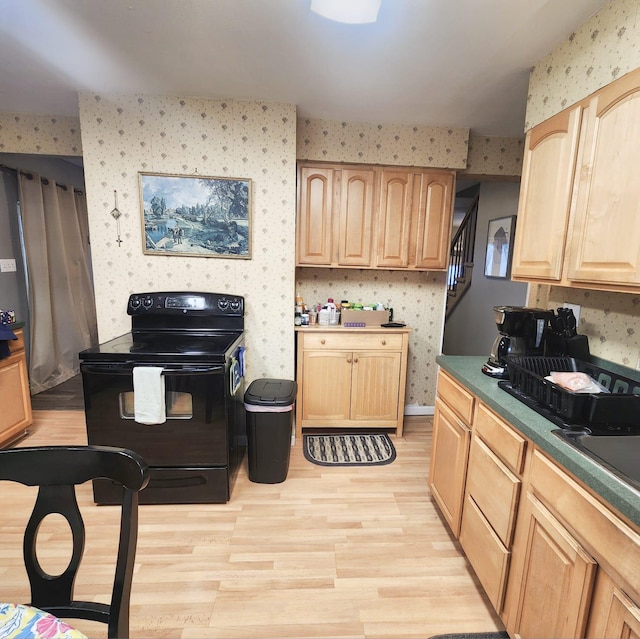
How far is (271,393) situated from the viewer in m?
2.22

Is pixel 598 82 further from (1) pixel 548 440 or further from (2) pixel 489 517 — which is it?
(2) pixel 489 517

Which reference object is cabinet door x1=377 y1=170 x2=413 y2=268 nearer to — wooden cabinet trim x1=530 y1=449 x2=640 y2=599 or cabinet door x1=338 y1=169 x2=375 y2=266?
cabinet door x1=338 y1=169 x2=375 y2=266

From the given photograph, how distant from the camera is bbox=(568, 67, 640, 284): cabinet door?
1.18 metres

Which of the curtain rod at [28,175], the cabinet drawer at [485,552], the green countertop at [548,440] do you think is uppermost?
the curtain rod at [28,175]

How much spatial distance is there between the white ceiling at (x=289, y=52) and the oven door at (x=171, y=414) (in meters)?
1.65

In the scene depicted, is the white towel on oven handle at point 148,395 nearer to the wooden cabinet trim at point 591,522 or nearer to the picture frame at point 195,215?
the picture frame at point 195,215

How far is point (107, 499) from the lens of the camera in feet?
6.50

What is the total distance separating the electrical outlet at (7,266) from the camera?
3.24 meters

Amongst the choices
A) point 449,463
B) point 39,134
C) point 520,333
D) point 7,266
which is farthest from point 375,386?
point 7,266

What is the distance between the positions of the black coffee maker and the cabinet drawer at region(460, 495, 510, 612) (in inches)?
24.7

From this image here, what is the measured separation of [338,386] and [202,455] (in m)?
1.16

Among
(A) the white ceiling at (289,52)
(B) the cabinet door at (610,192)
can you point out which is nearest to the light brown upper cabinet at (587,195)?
(B) the cabinet door at (610,192)

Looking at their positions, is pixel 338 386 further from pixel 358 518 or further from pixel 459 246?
pixel 459 246

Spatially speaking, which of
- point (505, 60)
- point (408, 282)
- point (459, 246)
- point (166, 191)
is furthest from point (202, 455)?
point (459, 246)
